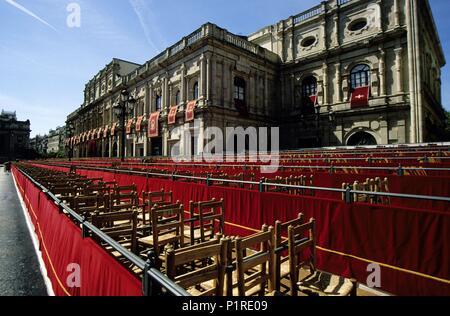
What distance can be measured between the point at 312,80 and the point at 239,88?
27.9 feet

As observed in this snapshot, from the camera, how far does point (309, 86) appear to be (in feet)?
99.7

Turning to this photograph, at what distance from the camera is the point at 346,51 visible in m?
26.9

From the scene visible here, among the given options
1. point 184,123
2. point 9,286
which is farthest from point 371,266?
point 184,123

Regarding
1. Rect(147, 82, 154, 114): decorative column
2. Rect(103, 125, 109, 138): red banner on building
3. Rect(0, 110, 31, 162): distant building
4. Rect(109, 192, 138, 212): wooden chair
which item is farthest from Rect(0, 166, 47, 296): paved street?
Rect(0, 110, 31, 162): distant building

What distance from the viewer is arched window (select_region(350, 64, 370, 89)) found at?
25855 mm

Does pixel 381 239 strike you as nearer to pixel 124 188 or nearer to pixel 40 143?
pixel 124 188

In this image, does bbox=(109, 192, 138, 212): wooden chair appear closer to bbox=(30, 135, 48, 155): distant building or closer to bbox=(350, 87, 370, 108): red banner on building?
bbox=(350, 87, 370, 108): red banner on building

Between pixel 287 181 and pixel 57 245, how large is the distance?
507 centimetres

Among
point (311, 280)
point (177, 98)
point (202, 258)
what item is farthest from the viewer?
point (177, 98)

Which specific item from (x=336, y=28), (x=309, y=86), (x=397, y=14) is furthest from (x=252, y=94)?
(x=397, y=14)

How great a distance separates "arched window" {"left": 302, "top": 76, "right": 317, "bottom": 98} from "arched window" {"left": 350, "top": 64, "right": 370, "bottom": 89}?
13.4 feet

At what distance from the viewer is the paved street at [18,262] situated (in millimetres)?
3922
